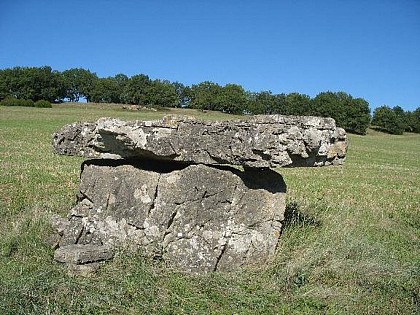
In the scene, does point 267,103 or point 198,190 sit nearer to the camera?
point 198,190

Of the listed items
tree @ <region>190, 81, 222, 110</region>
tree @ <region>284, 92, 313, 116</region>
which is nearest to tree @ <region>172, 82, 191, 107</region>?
tree @ <region>190, 81, 222, 110</region>

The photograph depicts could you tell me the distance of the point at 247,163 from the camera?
6332 millimetres

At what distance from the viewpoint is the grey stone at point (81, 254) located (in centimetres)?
592

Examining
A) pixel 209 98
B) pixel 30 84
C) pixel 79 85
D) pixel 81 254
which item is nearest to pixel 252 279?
pixel 81 254

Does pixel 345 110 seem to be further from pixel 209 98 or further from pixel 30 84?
pixel 30 84

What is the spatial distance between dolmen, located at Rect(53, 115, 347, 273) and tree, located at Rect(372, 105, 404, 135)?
339ft

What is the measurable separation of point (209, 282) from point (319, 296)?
4.93 ft

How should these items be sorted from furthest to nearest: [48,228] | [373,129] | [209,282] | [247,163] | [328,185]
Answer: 1. [373,129]
2. [328,185]
3. [48,228]
4. [247,163]
5. [209,282]

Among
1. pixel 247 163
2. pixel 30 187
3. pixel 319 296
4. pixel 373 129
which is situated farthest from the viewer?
pixel 373 129

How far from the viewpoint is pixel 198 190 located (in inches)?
261

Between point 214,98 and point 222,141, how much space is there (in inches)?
4057

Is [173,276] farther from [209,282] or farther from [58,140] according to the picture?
[58,140]

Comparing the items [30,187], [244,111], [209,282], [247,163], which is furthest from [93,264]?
[244,111]

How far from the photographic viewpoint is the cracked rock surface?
659 centimetres
